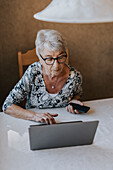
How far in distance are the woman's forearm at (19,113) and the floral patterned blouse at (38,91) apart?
0.08m

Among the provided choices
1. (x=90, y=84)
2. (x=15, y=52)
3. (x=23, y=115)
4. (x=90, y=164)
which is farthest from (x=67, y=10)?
(x=90, y=84)

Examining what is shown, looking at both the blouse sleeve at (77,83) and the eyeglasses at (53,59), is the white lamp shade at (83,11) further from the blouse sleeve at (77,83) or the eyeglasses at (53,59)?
the blouse sleeve at (77,83)

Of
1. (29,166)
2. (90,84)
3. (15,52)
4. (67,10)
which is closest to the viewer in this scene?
(67,10)

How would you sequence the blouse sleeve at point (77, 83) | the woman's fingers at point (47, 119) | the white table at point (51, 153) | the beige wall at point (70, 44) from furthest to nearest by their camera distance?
the beige wall at point (70, 44)
the blouse sleeve at point (77, 83)
the woman's fingers at point (47, 119)
the white table at point (51, 153)

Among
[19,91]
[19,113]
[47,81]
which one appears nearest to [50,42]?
[47,81]

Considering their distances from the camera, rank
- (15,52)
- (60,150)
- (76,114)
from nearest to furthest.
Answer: (60,150), (76,114), (15,52)

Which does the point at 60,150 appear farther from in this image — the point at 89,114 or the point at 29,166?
the point at 89,114

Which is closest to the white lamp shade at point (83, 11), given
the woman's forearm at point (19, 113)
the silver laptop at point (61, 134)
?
the silver laptop at point (61, 134)

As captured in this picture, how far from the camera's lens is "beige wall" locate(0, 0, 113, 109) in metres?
2.49

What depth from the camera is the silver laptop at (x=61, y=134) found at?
4.28 feet

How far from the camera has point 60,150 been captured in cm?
138

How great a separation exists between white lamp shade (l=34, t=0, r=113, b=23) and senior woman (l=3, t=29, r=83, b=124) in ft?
2.45

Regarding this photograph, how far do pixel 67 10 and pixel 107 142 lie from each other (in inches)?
30.8

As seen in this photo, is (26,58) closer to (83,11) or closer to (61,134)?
(61,134)
